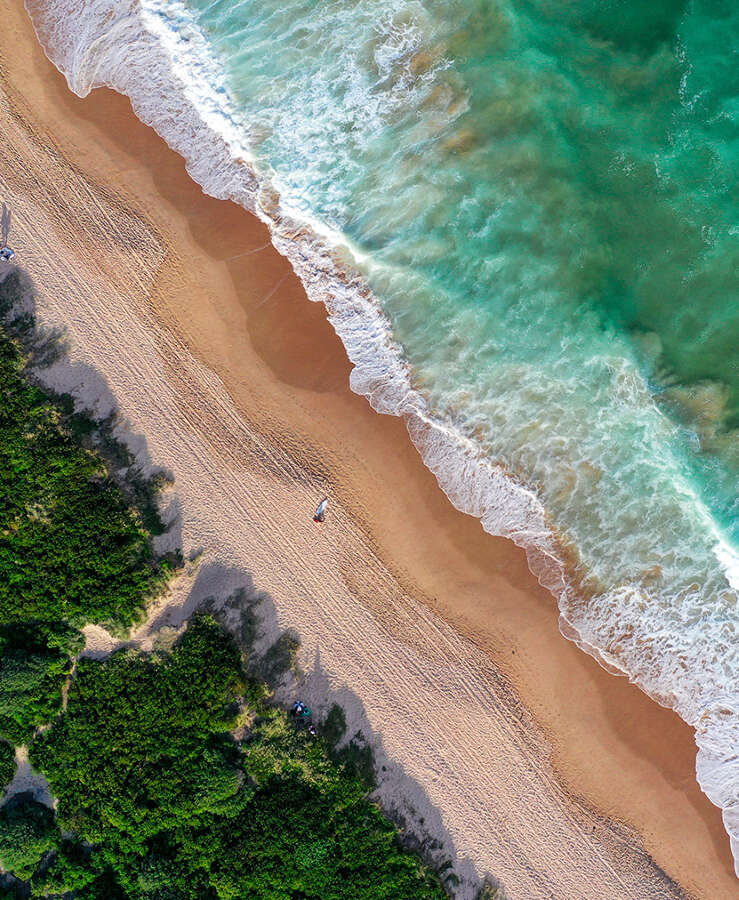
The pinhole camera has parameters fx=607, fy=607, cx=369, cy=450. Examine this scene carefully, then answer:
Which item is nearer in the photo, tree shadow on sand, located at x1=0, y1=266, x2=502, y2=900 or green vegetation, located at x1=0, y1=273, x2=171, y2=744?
tree shadow on sand, located at x1=0, y1=266, x2=502, y2=900

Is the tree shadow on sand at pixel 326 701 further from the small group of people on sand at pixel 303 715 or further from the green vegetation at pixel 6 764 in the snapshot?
the green vegetation at pixel 6 764

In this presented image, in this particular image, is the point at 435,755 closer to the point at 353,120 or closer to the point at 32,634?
the point at 32,634

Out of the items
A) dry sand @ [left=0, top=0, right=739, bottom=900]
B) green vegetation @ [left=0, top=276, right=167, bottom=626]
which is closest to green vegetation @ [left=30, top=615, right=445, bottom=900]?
dry sand @ [left=0, top=0, right=739, bottom=900]

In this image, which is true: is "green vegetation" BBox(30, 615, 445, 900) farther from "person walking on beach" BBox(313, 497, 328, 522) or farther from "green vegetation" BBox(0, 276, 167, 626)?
"person walking on beach" BBox(313, 497, 328, 522)

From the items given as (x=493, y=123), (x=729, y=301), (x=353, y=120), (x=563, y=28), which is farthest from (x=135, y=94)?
(x=729, y=301)

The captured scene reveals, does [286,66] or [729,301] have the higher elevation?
[286,66]

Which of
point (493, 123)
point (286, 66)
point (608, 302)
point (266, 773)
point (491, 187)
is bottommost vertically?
point (266, 773)
